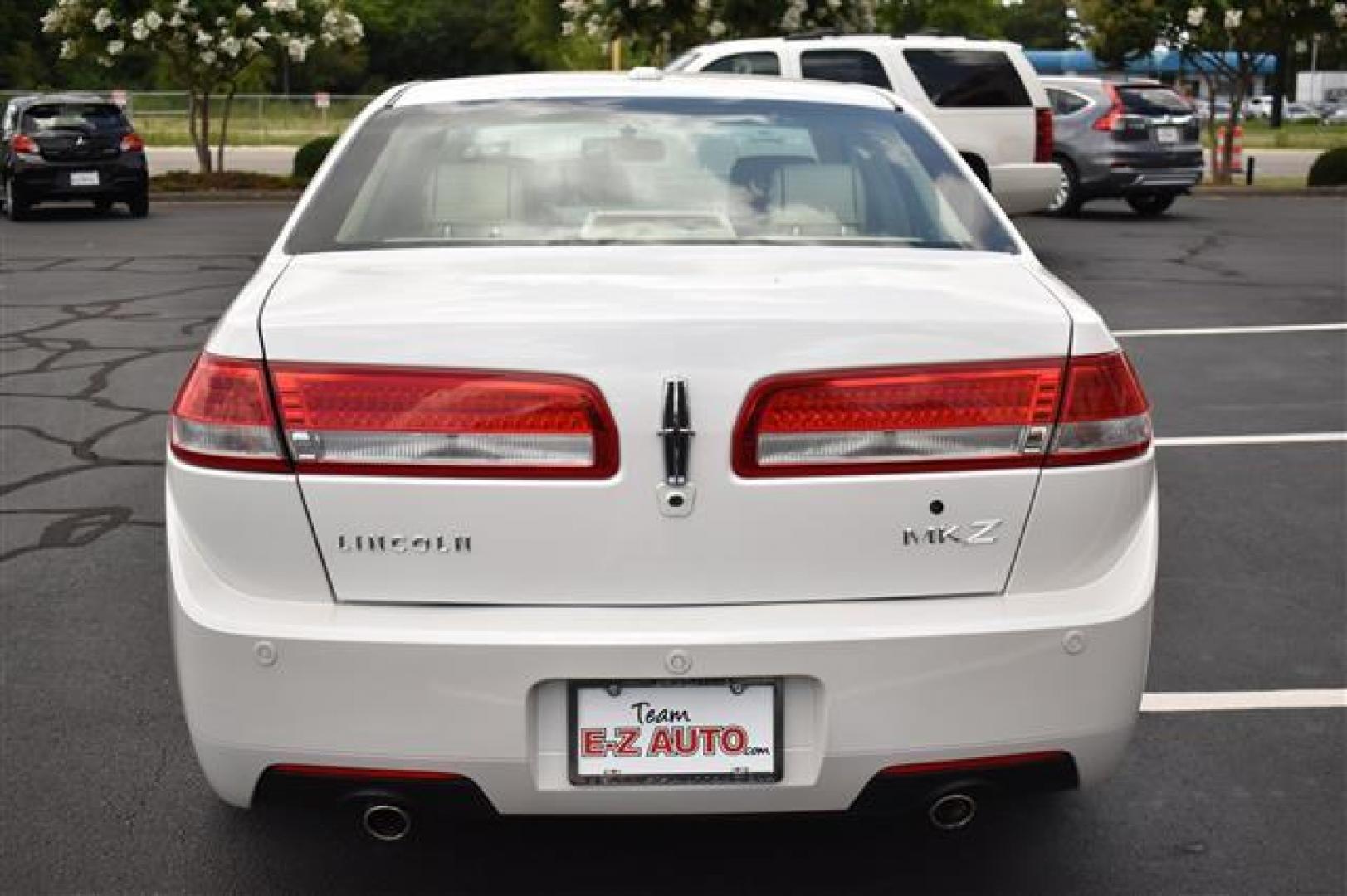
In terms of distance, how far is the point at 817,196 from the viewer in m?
3.85

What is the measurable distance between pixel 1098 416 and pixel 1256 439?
5.32 metres

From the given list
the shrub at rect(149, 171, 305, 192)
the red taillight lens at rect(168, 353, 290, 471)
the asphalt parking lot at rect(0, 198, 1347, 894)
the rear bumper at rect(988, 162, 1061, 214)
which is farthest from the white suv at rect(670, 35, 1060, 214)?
the red taillight lens at rect(168, 353, 290, 471)

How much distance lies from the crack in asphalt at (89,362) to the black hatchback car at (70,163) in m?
5.29

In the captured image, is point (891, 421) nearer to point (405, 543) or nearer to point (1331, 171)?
point (405, 543)

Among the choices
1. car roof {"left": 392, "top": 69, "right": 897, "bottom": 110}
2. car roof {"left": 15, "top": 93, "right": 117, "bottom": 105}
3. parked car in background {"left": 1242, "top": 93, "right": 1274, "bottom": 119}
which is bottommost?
parked car in background {"left": 1242, "top": 93, "right": 1274, "bottom": 119}

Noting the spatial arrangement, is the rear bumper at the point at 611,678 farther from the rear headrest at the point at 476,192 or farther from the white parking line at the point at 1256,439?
the white parking line at the point at 1256,439

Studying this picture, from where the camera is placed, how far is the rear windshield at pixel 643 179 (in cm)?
358

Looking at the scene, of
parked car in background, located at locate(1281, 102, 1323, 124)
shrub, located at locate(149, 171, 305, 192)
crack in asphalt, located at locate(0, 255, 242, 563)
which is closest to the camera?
crack in asphalt, located at locate(0, 255, 242, 563)

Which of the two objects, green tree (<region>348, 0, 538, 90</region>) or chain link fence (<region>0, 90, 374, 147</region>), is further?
green tree (<region>348, 0, 538, 90</region>)

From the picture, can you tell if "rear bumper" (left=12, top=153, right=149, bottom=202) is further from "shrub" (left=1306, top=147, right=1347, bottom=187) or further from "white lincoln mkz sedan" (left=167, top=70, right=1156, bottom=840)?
"white lincoln mkz sedan" (left=167, top=70, right=1156, bottom=840)

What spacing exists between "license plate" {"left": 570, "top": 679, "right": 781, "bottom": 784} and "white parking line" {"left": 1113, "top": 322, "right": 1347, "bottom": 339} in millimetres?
8726

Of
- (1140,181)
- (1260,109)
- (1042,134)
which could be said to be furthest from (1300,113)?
(1042,134)

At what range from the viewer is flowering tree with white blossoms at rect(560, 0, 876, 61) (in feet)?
85.7

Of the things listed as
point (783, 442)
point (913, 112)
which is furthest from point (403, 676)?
point (913, 112)
